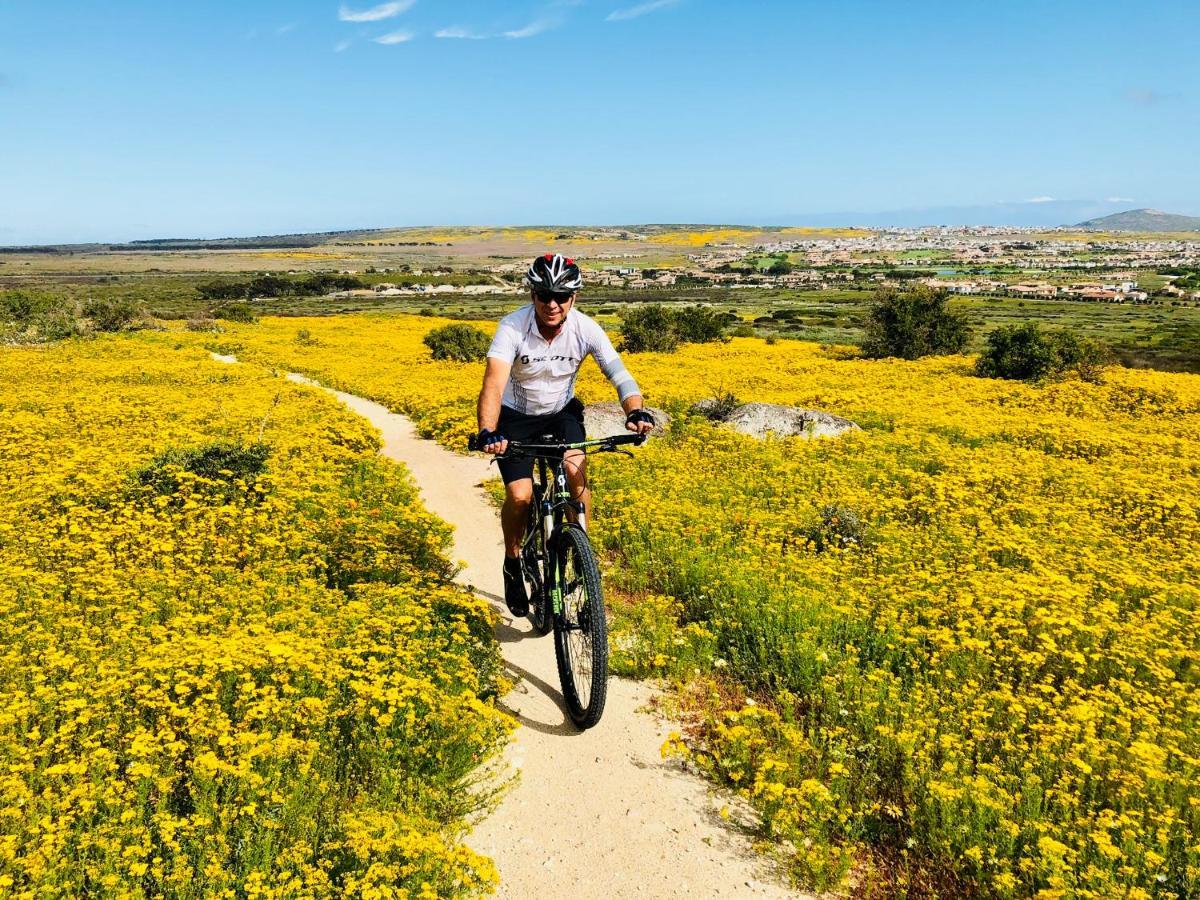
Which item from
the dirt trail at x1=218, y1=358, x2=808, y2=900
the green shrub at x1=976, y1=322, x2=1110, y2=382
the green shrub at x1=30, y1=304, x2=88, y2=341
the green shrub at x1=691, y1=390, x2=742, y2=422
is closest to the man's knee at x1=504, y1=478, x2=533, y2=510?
the dirt trail at x1=218, y1=358, x2=808, y2=900

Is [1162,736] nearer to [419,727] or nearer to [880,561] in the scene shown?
[880,561]

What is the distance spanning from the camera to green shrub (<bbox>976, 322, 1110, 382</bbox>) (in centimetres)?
2631

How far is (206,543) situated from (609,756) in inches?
236

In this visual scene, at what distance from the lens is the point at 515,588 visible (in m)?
7.40

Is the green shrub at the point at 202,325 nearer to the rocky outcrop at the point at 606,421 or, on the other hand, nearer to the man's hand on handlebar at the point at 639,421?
the rocky outcrop at the point at 606,421

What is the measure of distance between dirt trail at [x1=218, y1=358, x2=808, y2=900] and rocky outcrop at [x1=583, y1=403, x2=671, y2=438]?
1051 cm

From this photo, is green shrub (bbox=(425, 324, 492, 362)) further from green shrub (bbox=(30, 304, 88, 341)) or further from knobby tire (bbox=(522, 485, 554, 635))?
knobby tire (bbox=(522, 485, 554, 635))

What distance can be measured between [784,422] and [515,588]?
1154cm

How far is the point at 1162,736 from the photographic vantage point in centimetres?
544

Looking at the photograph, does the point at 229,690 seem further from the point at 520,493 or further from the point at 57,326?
the point at 57,326

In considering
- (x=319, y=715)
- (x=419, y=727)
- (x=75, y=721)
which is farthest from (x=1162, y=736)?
(x=75, y=721)

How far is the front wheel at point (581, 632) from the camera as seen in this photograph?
546 cm

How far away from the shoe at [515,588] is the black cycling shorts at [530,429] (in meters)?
1.05

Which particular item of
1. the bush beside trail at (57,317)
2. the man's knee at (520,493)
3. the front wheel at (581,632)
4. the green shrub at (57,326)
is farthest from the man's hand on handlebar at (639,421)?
the bush beside trail at (57,317)
